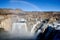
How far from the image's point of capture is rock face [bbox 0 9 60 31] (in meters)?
2.19

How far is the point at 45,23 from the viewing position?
2180mm

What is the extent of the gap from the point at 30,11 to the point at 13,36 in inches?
22.8

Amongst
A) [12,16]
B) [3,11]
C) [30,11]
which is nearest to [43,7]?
[30,11]

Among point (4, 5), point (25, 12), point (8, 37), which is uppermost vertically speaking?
point (4, 5)

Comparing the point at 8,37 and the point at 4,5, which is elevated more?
the point at 4,5

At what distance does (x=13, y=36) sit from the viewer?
88.0 inches

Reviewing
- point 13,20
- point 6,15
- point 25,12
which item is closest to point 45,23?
point 25,12

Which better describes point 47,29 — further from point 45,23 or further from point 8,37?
point 8,37

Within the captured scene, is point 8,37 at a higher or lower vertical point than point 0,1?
lower

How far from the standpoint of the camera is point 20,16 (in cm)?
223

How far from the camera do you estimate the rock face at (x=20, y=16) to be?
7.17 ft

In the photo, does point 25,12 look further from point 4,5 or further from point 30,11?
point 4,5

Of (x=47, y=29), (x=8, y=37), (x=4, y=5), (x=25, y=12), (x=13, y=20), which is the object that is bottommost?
(x=8, y=37)

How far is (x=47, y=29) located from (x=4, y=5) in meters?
0.93
